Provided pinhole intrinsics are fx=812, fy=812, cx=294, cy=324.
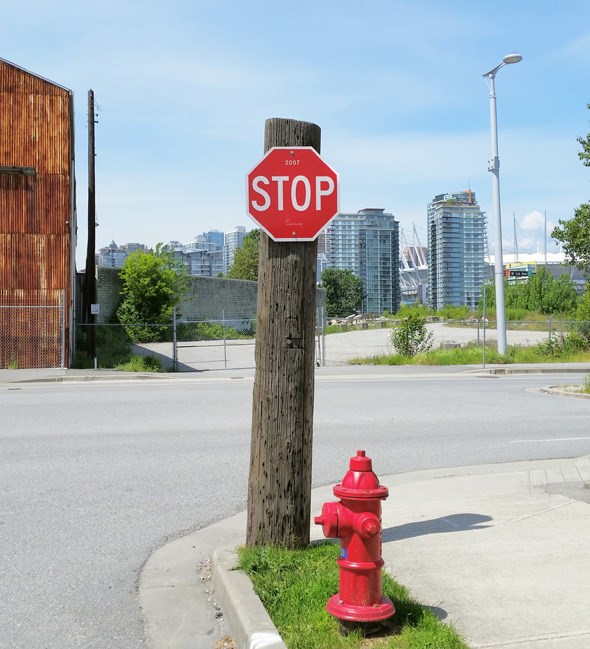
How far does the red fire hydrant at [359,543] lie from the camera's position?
→ 12.4ft

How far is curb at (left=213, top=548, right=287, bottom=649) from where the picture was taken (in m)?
3.76

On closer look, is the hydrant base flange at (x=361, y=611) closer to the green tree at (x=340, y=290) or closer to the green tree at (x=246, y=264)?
the green tree at (x=246, y=264)

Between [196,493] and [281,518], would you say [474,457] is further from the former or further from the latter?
[281,518]

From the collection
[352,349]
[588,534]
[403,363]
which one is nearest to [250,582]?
[588,534]

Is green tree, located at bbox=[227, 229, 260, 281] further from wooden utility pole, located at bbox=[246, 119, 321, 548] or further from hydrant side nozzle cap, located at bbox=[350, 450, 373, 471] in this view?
hydrant side nozzle cap, located at bbox=[350, 450, 373, 471]

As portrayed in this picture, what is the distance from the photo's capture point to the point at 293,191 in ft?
16.5

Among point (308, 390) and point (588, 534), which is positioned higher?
point (308, 390)

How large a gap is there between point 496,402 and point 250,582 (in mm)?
10790

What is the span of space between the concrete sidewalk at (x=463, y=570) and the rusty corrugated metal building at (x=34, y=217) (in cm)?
1849

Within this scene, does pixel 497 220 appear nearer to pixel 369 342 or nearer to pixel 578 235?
pixel 578 235

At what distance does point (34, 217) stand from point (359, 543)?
73.7 feet

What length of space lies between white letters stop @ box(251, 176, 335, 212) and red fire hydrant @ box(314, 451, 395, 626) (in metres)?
1.80

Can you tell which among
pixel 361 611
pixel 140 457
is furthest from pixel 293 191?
pixel 140 457

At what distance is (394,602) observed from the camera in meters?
4.10
